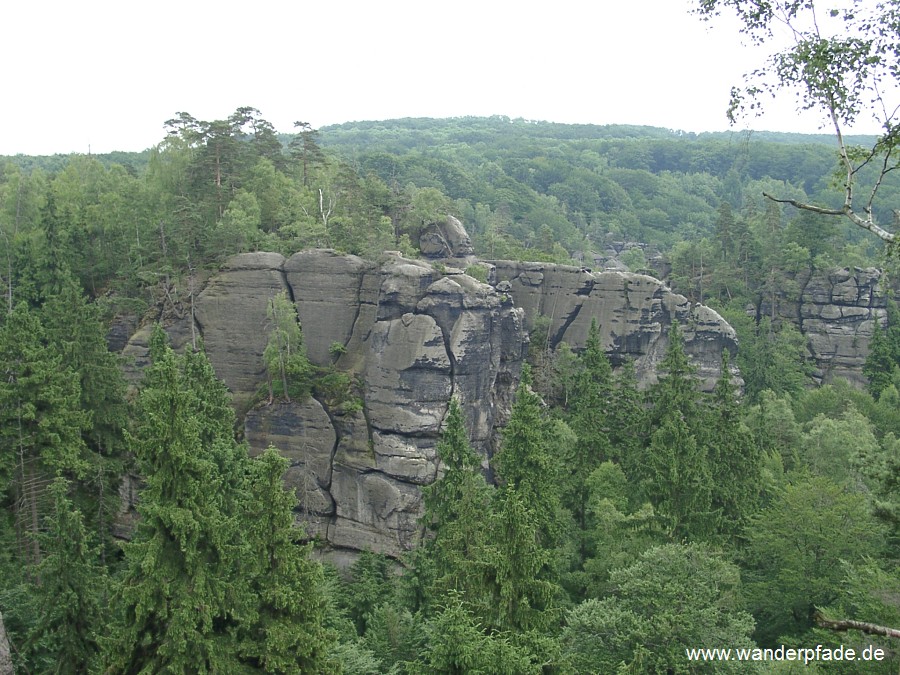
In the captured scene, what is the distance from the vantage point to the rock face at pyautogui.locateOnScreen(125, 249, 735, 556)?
37750 millimetres

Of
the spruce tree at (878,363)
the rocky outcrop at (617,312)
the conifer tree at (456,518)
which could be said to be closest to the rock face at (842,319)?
the spruce tree at (878,363)

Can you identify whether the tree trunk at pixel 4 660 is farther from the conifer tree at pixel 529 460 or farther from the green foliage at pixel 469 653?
the conifer tree at pixel 529 460

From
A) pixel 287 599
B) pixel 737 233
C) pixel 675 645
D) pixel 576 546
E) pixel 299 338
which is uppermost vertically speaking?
pixel 737 233

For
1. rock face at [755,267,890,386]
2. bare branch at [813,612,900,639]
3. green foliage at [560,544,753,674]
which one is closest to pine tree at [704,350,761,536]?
green foliage at [560,544,753,674]

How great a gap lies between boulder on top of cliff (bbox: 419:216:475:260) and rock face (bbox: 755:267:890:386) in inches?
1391

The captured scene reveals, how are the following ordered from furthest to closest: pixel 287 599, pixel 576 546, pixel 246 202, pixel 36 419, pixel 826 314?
1. pixel 826 314
2. pixel 246 202
3. pixel 576 546
4. pixel 36 419
5. pixel 287 599

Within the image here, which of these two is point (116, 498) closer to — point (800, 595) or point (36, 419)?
point (36, 419)

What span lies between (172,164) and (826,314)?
58.4 m

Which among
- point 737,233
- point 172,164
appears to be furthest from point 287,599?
point 737,233

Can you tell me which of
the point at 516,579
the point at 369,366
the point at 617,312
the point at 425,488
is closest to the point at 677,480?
the point at 425,488

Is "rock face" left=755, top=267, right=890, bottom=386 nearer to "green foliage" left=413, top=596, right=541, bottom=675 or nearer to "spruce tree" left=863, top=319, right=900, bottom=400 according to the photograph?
"spruce tree" left=863, top=319, right=900, bottom=400

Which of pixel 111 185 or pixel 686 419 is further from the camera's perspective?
pixel 111 185

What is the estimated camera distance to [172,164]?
5562 centimetres

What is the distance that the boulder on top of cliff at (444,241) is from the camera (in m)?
50.5
